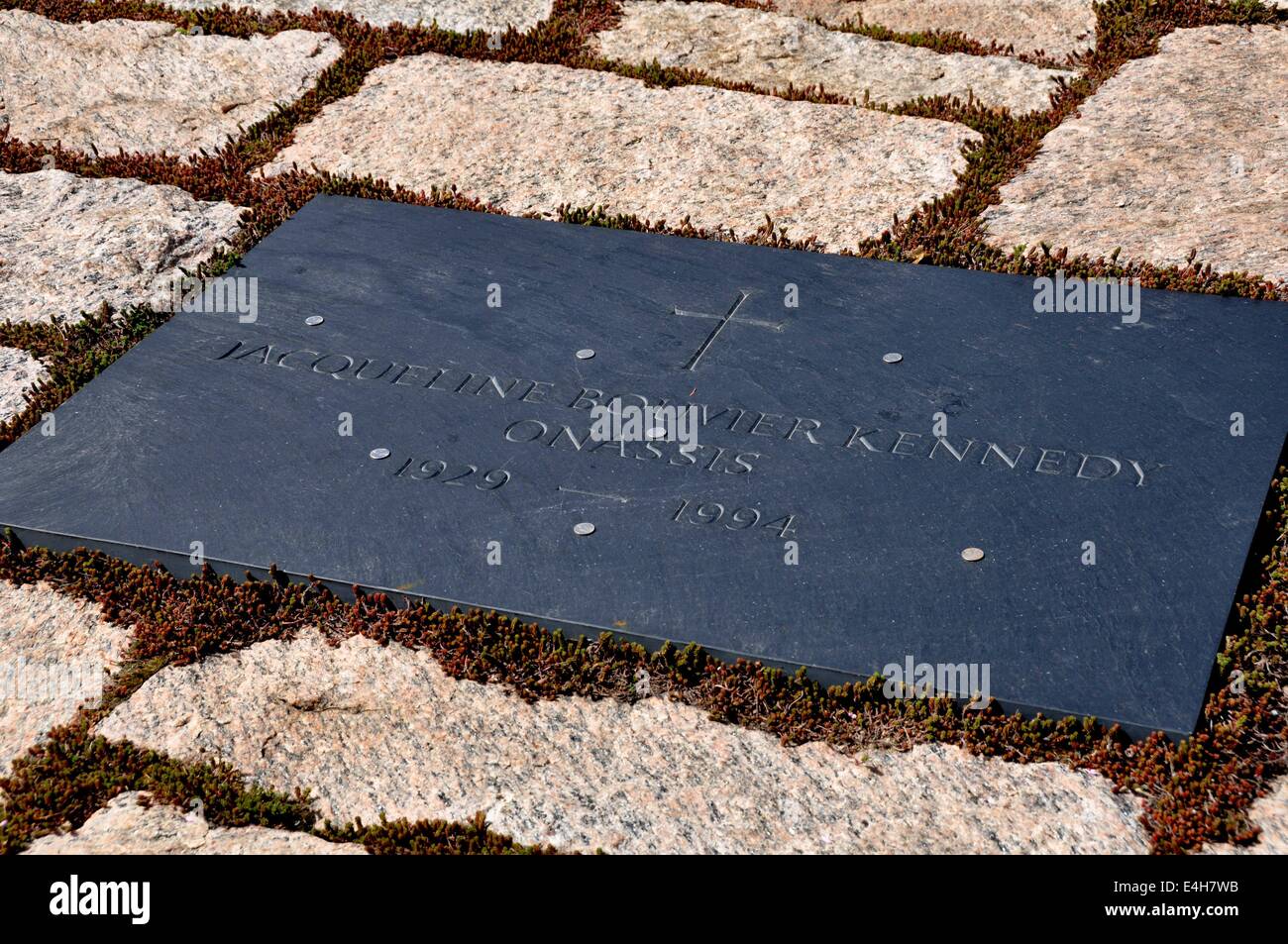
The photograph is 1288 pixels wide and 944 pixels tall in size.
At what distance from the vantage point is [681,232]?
7484 millimetres

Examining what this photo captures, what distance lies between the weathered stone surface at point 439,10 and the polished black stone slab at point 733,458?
12.4 ft

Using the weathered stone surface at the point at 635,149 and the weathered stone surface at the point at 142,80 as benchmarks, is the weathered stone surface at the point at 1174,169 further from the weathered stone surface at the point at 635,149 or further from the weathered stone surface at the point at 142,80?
the weathered stone surface at the point at 142,80

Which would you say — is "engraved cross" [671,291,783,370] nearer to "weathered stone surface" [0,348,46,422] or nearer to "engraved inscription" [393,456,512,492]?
"engraved inscription" [393,456,512,492]

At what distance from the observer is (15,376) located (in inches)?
257

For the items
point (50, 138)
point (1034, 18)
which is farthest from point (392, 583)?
point (1034, 18)

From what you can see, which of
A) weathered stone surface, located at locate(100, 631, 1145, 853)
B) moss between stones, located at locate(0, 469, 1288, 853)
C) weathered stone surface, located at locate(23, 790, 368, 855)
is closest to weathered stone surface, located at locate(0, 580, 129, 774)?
moss between stones, located at locate(0, 469, 1288, 853)

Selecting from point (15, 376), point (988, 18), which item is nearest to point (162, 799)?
point (15, 376)

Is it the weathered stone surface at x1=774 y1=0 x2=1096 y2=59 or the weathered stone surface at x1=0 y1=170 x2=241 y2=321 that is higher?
the weathered stone surface at x1=774 y1=0 x2=1096 y2=59

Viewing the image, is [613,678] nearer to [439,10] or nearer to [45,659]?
[45,659]

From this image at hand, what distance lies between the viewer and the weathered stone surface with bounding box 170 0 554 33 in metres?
10.1

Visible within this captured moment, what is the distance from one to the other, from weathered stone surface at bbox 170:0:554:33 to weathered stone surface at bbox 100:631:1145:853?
261 inches

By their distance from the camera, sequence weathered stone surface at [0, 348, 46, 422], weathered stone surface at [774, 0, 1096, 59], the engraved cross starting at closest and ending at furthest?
the engraved cross, weathered stone surface at [0, 348, 46, 422], weathered stone surface at [774, 0, 1096, 59]

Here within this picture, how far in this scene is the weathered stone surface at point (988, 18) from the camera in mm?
9617

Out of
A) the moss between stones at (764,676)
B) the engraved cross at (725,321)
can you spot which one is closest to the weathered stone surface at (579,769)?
the moss between stones at (764,676)
